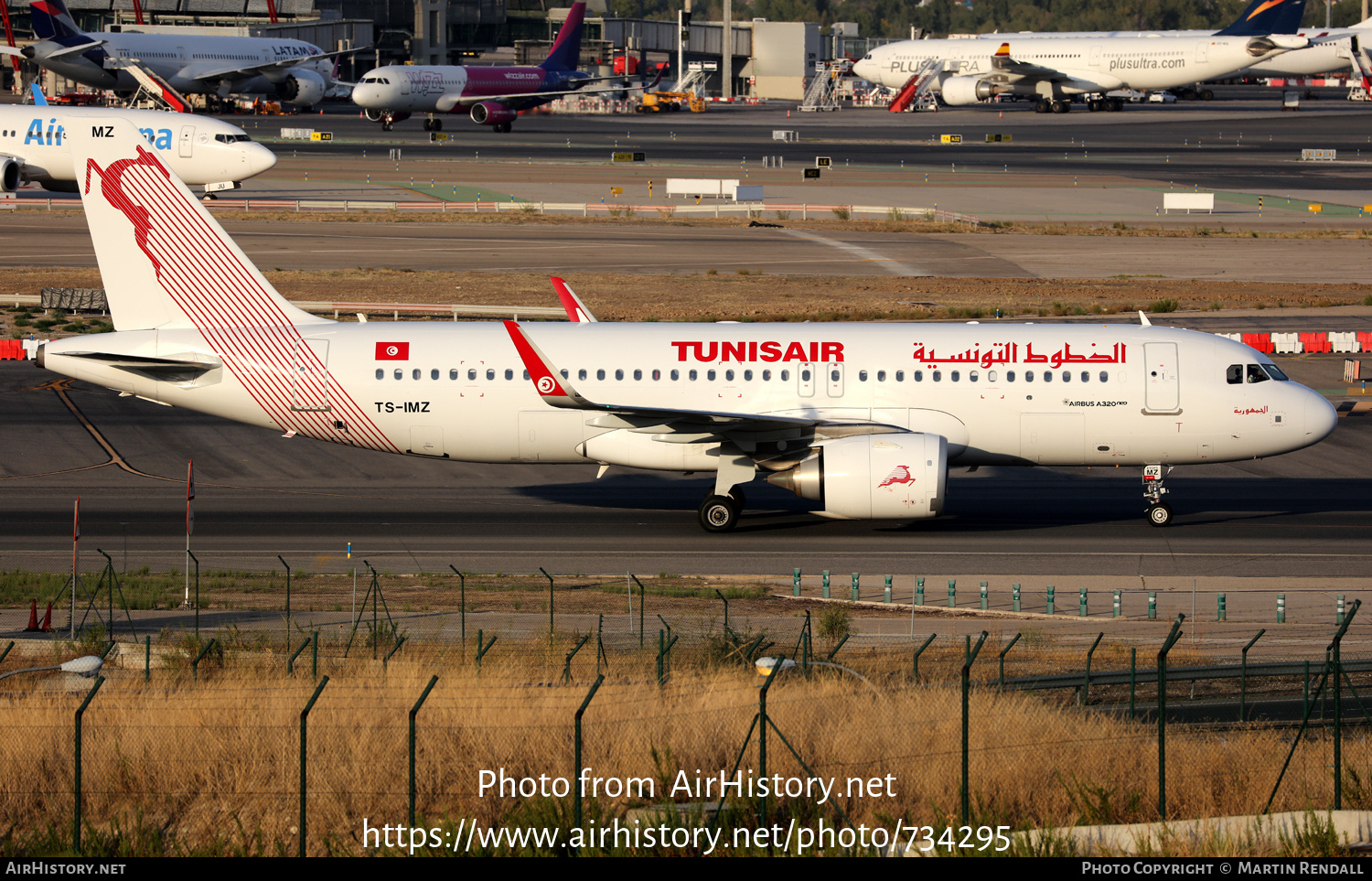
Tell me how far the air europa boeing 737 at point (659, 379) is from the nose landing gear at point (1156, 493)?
25.4 inches

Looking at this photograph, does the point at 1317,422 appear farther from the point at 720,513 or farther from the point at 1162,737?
the point at 1162,737

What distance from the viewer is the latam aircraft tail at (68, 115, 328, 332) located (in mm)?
33188

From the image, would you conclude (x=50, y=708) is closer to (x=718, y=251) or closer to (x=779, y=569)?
(x=779, y=569)

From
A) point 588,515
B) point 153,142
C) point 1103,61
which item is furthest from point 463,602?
point 1103,61

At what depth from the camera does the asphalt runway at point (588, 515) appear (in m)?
31.2

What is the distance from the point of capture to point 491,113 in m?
148

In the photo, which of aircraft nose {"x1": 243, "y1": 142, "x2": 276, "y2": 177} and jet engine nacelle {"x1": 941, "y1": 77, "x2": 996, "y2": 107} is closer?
aircraft nose {"x1": 243, "y1": 142, "x2": 276, "y2": 177}

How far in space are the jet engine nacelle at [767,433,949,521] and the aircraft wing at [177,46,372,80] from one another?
133299 millimetres

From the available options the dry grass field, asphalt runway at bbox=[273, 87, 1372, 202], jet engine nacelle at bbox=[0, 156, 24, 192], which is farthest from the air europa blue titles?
the dry grass field

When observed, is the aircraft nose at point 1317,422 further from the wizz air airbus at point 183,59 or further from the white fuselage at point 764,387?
the wizz air airbus at point 183,59

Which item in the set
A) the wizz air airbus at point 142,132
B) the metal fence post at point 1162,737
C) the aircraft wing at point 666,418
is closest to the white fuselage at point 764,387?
the aircraft wing at point 666,418

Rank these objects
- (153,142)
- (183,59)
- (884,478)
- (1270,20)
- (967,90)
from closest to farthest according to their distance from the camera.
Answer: (884,478) < (153,142) < (183,59) < (1270,20) < (967,90)

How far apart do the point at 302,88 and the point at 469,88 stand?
2240 cm

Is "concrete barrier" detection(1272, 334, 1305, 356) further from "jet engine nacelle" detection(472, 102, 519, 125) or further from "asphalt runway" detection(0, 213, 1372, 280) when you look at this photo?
"jet engine nacelle" detection(472, 102, 519, 125)
